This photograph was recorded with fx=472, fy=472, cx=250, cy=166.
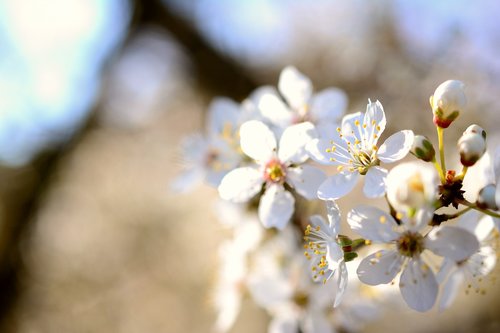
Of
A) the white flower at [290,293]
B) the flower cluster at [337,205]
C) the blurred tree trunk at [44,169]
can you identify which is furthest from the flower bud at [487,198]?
the blurred tree trunk at [44,169]

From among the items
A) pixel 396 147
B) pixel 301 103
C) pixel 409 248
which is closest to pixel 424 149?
pixel 396 147

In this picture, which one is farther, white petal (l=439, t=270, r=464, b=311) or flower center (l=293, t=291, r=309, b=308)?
flower center (l=293, t=291, r=309, b=308)

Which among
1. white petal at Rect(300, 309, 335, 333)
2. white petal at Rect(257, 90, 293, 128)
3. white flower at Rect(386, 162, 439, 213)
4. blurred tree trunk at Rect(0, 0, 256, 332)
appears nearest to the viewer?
white flower at Rect(386, 162, 439, 213)

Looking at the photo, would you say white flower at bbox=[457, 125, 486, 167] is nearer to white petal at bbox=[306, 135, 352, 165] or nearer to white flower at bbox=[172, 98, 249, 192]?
white petal at bbox=[306, 135, 352, 165]

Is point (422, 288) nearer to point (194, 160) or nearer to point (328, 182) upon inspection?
point (328, 182)

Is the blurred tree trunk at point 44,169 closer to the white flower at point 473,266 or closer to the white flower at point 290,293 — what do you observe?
the white flower at point 290,293

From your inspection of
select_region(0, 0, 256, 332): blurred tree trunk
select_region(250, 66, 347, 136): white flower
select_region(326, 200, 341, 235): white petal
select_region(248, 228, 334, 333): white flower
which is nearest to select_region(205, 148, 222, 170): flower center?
select_region(250, 66, 347, 136): white flower

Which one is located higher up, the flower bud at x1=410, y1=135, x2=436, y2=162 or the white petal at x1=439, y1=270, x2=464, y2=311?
the flower bud at x1=410, y1=135, x2=436, y2=162
